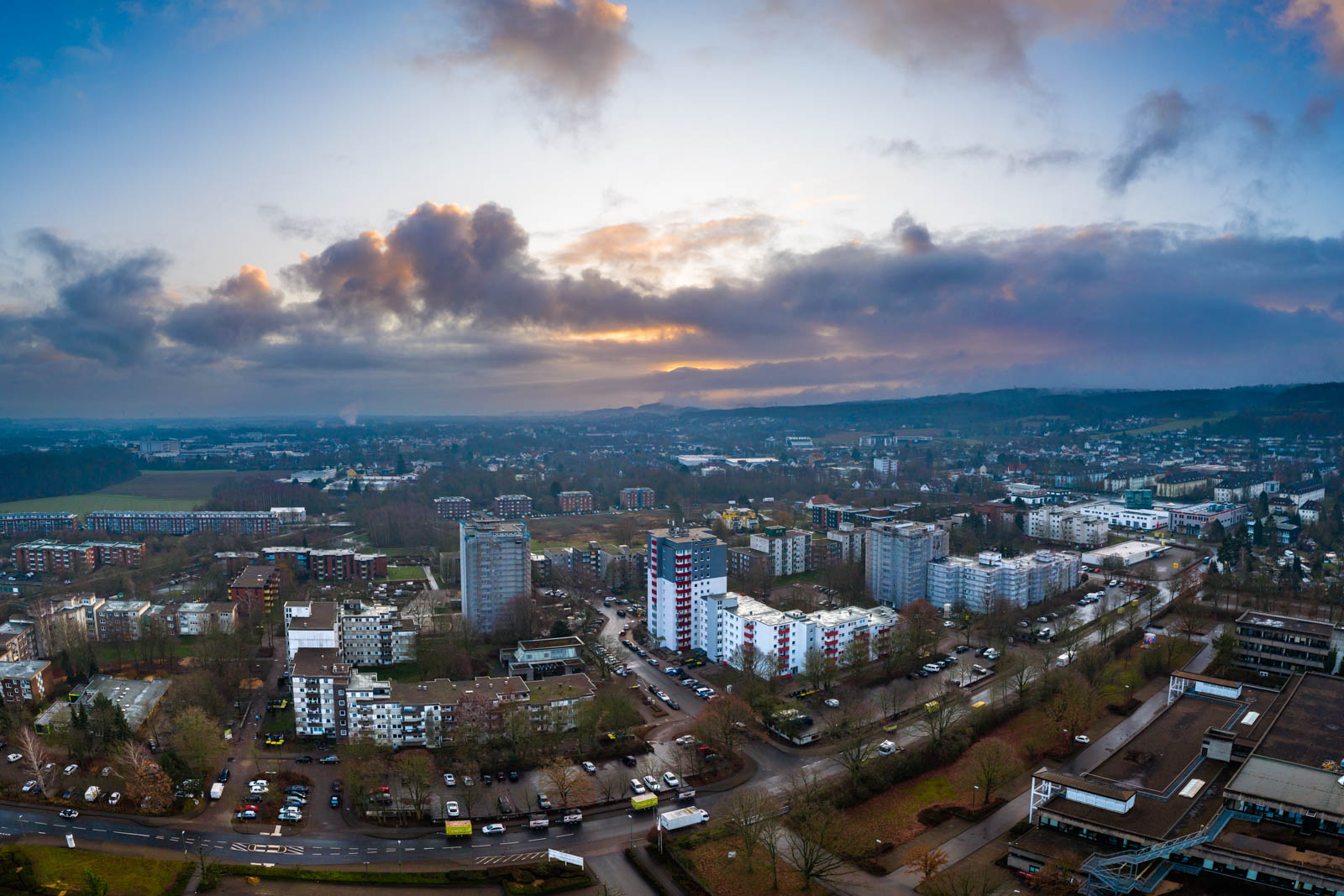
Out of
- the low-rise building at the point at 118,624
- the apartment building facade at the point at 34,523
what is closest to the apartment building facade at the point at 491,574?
the low-rise building at the point at 118,624

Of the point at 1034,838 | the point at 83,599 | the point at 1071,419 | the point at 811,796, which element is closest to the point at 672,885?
the point at 811,796

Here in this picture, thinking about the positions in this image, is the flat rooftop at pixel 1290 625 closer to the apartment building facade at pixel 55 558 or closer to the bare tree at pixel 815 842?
the bare tree at pixel 815 842

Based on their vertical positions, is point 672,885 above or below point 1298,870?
below

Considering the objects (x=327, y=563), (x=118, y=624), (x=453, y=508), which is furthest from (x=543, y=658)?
(x=453, y=508)

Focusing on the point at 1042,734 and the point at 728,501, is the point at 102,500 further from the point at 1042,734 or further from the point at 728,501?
the point at 1042,734

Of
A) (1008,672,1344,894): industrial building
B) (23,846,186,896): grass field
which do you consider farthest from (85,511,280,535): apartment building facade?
(1008,672,1344,894): industrial building

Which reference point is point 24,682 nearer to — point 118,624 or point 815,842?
point 118,624
